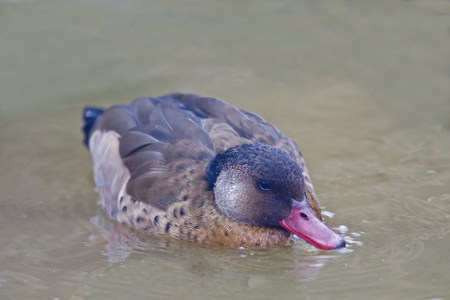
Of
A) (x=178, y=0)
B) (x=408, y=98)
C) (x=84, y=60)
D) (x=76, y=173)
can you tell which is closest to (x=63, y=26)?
(x=84, y=60)

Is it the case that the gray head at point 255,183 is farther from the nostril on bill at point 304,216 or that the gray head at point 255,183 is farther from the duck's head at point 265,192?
the nostril on bill at point 304,216

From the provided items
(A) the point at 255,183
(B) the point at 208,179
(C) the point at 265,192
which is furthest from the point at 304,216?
(B) the point at 208,179

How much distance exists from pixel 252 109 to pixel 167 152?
2908 millimetres

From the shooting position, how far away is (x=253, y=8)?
11523 mm

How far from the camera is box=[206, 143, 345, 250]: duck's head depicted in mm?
6070

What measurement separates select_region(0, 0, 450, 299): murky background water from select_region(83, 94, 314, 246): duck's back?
0.28 metres

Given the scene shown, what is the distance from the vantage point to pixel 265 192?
20.6 ft

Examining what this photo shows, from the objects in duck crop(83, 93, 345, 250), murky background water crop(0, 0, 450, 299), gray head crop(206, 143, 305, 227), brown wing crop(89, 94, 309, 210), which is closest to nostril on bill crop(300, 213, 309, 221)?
duck crop(83, 93, 345, 250)

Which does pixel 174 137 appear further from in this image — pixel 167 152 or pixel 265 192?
pixel 265 192

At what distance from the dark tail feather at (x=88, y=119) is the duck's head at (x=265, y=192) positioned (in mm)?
2519

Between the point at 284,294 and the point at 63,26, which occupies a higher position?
the point at 63,26

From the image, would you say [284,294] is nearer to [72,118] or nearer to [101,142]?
[101,142]

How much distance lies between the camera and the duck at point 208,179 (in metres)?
6.18

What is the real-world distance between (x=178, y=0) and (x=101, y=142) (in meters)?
4.47
